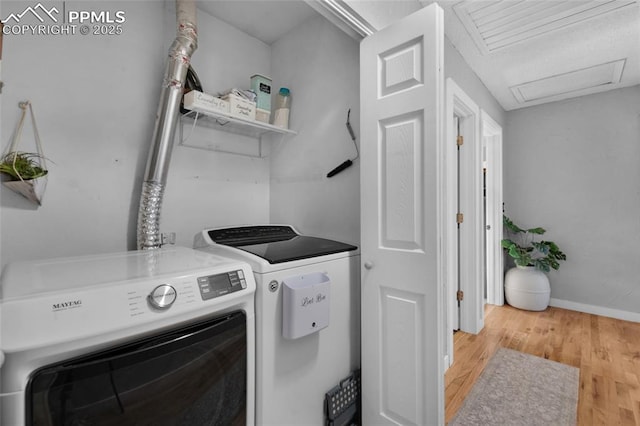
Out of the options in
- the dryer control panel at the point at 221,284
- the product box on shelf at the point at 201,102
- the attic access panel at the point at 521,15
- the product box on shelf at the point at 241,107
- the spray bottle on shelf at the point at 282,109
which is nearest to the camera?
the dryer control panel at the point at 221,284

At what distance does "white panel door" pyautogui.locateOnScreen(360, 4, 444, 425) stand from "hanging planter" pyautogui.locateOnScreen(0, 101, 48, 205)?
56.9 inches

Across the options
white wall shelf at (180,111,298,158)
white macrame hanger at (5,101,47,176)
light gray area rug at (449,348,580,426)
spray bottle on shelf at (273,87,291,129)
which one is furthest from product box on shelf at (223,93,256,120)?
light gray area rug at (449,348,580,426)

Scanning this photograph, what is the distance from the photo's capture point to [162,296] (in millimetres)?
808

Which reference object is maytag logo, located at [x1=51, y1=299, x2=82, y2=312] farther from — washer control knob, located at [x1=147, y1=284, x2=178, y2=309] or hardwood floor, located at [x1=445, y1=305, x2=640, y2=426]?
hardwood floor, located at [x1=445, y1=305, x2=640, y2=426]

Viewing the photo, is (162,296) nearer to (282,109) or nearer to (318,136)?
(318,136)

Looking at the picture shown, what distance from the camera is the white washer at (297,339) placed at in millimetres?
1083

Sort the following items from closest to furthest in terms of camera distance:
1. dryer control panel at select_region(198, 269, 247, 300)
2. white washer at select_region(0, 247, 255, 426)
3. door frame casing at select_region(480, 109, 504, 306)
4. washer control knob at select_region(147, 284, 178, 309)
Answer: white washer at select_region(0, 247, 255, 426) < washer control knob at select_region(147, 284, 178, 309) < dryer control panel at select_region(198, 269, 247, 300) < door frame casing at select_region(480, 109, 504, 306)

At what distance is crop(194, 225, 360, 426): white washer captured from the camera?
1.08 metres

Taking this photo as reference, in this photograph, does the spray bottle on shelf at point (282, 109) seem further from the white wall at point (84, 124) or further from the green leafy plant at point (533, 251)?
the green leafy plant at point (533, 251)

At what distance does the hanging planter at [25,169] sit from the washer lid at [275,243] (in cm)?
74

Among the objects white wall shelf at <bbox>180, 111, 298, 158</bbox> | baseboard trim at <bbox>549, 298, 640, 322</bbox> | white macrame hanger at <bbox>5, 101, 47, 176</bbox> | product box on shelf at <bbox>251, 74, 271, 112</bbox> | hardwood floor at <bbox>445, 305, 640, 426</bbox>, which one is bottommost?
hardwood floor at <bbox>445, 305, 640, 426</bbox>

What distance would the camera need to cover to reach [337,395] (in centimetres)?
137

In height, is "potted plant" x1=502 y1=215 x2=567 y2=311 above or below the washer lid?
below

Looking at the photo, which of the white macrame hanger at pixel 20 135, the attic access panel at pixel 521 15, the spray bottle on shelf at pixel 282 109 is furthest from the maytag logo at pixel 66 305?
the attic access panel at pixel 521 15
